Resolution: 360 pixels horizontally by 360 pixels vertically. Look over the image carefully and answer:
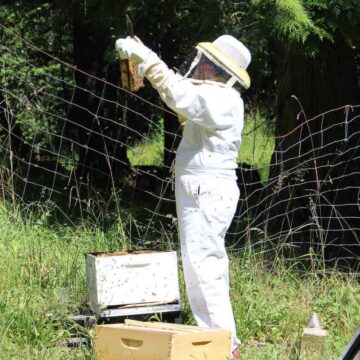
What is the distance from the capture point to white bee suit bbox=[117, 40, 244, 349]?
181 inches

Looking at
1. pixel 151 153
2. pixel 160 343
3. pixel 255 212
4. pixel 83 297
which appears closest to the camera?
pixel 160 343

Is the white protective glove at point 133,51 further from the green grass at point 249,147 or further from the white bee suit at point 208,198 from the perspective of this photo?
the green grass at point 249,147

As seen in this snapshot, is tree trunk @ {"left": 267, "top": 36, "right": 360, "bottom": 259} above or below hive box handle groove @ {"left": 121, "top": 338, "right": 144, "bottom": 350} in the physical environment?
above

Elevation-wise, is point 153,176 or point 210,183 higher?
point 153,176

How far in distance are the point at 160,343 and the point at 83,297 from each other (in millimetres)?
1312

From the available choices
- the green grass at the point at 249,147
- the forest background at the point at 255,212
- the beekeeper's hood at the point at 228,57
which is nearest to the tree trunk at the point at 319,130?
the forest background at the point at 255,212

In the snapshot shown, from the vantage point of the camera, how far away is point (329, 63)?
7.84 meters

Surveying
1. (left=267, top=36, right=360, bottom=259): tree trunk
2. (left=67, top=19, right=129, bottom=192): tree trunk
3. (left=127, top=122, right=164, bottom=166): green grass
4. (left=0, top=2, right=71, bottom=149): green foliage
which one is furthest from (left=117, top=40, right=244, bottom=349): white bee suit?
(left=127, top=122, right=164, bottom=166): green grass

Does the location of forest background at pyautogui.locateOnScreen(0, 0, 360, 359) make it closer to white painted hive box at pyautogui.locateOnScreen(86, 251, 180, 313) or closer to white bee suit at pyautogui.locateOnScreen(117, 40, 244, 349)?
white painted hive box at pyautogui.locateOnScreen(86, 251, 180, 313)

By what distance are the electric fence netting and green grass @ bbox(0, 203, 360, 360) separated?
21cm

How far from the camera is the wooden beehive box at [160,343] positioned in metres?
4.22

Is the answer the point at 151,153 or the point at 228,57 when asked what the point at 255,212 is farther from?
the point at 151,153

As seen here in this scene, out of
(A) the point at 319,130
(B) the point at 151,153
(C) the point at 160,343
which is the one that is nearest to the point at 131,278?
(C) the point at 160,343

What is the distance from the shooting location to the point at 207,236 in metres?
4.63
